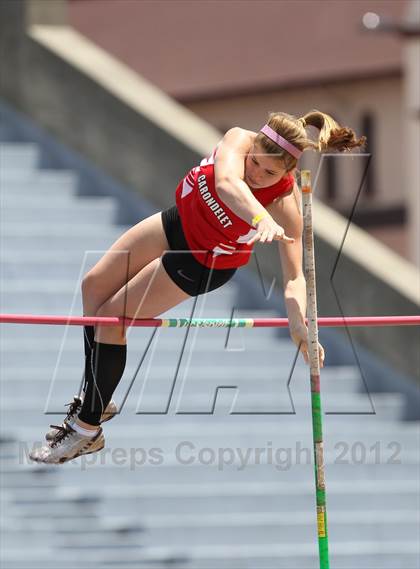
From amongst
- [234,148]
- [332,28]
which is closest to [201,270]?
[234,148]

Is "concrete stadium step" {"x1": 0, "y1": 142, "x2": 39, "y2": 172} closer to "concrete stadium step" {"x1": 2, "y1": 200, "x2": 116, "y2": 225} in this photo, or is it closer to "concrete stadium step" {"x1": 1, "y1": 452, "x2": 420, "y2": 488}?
"concrete stadium step" {"x1": 2, "y1": 200, "x2": 116, "y2": 225}

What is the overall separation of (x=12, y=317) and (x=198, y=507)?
2.18 metres

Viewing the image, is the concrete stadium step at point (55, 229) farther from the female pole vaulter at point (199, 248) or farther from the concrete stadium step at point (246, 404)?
the female pole vaulter at point (199, 248)

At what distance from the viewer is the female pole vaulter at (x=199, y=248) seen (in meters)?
6.24

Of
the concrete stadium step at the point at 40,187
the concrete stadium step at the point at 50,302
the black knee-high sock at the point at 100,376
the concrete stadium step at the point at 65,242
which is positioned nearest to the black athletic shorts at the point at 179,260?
the black knee-high sock at the point at 100,376

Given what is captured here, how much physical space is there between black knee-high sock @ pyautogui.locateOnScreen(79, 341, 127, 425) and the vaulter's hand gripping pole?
954 millimetres

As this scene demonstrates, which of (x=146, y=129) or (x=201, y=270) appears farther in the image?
(x=146, y=129)

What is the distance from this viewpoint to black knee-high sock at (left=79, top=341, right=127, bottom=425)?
6906 millimetres

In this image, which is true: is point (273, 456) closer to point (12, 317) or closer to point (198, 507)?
point (198, 507)

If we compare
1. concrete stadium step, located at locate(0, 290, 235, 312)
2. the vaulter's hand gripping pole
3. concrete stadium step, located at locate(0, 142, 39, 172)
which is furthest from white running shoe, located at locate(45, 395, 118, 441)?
concrete stadium step, located at locate(0, 142, 39, 172)

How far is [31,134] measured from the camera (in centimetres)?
1128

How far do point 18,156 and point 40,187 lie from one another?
407 millimetres

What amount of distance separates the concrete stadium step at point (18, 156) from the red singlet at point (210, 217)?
174 inches

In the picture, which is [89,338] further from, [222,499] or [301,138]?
[222,499]
